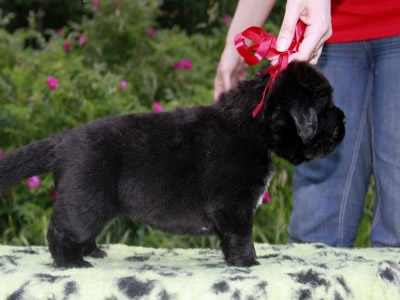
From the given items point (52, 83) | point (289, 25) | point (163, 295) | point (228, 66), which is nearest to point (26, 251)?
point (163, 295)

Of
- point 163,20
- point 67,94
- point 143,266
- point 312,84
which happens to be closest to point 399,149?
point 312,84

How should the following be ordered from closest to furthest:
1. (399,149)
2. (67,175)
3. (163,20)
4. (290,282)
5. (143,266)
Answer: (290,282) → (67,175) → (143,266) → (399,149) → (163,20)

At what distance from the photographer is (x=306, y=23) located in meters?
2.88

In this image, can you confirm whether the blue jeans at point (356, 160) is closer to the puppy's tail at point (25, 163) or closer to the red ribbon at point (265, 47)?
the red ribbon at point (265, 47)

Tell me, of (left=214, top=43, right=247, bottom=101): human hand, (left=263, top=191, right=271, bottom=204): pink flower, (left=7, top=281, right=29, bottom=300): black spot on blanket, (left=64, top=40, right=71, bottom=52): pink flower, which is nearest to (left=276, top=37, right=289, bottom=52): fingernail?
(left=214, top=43, right=247, bottom=101): human hand

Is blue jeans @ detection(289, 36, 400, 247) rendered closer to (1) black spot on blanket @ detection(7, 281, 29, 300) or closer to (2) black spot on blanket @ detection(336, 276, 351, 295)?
(2) black spot on blanket @ detection(336, 276, 351, 295)

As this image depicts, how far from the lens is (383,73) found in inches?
134

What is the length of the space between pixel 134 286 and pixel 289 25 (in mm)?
1386

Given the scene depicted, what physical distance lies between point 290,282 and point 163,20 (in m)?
8.09

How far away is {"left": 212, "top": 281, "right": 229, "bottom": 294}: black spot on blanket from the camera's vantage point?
239 cm

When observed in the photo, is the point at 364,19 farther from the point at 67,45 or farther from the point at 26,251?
the point at 67,45

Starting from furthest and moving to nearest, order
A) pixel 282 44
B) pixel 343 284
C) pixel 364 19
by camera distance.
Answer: pixel 364 19
pixel 282 44
pixel 343 284

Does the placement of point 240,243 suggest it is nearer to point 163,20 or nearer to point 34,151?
point 34,151

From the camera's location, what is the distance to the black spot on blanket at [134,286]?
2.40 meters
